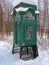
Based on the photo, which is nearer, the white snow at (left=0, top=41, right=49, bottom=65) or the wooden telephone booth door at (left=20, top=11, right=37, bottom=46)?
the white snow at (left=0, top=41, right=49, bottom=65)

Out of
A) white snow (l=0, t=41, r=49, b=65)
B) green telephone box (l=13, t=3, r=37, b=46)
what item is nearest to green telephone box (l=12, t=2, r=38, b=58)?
green telephone box (l=13, t=3, r=37, b=46)

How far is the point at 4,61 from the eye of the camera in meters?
4.95

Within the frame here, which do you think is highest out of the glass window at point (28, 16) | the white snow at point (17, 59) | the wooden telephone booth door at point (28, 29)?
the glass window at point (28, 16)

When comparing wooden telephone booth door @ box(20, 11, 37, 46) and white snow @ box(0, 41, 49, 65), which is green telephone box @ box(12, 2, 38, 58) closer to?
wooden telephone booth door @ box(20, 11, 37, 46)

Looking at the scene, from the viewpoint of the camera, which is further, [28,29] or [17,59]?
[28,29]

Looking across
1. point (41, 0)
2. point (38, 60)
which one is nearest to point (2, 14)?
point (41, 0)

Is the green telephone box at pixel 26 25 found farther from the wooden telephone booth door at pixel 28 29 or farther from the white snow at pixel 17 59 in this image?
the white snow at pixel 17 59

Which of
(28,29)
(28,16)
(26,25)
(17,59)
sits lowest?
(17,59)

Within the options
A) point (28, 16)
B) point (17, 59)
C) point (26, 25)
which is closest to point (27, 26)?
point (26, 25)

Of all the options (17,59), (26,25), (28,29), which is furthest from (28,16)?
(17,59)

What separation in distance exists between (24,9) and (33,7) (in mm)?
404

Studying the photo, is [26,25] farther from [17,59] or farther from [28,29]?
[17,59]

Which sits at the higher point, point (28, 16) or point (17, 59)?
point (28, 16)

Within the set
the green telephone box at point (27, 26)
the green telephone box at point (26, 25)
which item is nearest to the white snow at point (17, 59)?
the green telephone box at point (26, 25)
